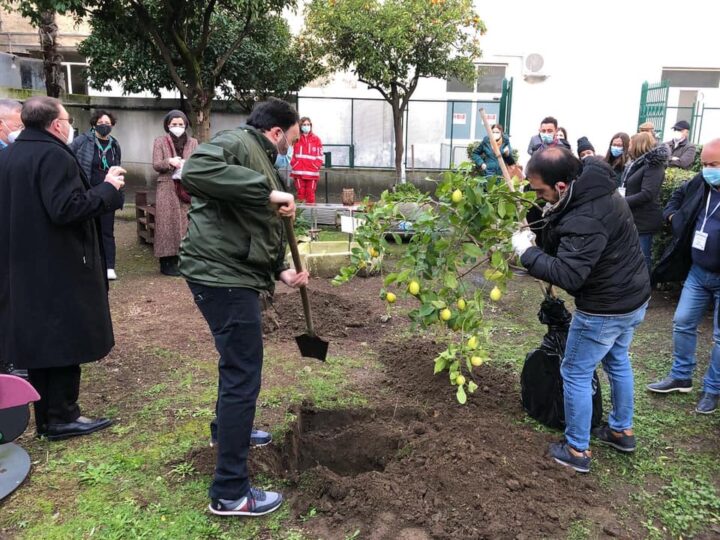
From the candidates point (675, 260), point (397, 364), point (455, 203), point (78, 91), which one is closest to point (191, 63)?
point (397, 364)

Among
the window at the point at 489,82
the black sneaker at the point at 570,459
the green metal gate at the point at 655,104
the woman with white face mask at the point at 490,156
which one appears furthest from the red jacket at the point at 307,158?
the black sneaker at the point at 570,459

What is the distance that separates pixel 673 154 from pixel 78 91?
627 inches

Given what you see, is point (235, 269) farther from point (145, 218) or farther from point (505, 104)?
point (505, 104)

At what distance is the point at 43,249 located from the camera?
3.20m

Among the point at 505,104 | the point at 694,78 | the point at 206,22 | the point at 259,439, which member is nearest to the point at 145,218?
the point at 206,22

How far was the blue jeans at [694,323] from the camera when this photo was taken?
3854 mm

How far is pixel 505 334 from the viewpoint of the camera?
5324mm

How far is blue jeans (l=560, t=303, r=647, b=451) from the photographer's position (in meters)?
3.03

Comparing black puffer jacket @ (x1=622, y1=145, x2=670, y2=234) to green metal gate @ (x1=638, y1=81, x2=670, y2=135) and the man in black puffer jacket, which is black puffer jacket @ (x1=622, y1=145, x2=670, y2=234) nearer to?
the man in black puffer jacket

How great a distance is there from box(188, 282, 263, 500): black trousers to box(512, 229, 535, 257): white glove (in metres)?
1.37

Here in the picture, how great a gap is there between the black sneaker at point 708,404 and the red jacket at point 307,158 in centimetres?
756

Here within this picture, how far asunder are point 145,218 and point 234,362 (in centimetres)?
661

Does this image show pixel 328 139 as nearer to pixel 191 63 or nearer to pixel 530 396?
pixel 191 63

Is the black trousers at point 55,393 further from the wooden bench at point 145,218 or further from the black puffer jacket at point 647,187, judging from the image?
the black puffer jacket at point 647,187
